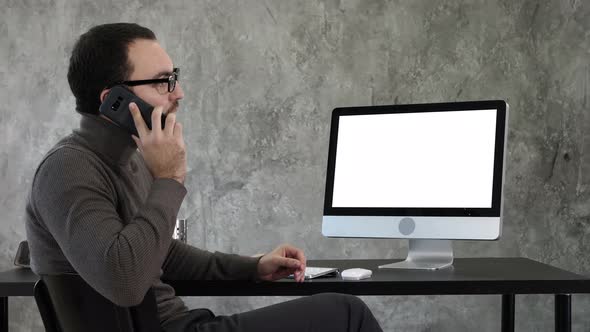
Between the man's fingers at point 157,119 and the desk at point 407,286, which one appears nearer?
the man's fingers at point 157,119

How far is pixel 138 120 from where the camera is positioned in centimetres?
158

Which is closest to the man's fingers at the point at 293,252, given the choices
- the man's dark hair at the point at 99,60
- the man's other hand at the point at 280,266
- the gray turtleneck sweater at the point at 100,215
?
the man's other hand at the point at 280,266

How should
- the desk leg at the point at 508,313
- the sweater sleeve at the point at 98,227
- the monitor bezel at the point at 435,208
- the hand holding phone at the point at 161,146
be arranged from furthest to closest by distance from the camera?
the desk leg at the point at 508,313 < the monitor bezel at the point at 435,208 < the hand holding phone at the point at 161,146 < the sweater sleeve at the point at 98,227

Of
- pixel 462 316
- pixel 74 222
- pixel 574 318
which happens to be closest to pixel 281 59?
pixel 462 316

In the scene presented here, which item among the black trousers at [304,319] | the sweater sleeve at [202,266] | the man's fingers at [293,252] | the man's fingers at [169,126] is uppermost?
the man's fingers at [169,126]

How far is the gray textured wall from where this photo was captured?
3.89m

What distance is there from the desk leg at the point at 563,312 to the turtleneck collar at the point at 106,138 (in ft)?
3.72

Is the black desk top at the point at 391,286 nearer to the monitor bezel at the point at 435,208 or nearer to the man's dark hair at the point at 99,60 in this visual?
the monitor bezel at the point at 435,208

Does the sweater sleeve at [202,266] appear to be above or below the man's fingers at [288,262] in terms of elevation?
below

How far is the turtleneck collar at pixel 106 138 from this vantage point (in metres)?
1.58

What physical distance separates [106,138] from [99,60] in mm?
169

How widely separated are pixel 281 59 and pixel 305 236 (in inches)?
36.5

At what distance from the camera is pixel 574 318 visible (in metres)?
3.91

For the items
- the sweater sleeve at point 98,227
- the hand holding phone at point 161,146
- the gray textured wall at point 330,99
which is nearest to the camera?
the sweater sleeve at point 98,227
